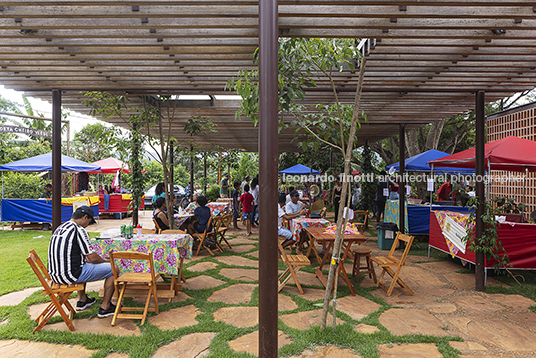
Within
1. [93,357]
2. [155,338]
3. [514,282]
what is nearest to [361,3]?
[155,338]

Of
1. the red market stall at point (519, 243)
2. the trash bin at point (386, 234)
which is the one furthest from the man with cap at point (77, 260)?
the trash bin at point (386, 234)

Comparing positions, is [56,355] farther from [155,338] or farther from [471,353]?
[471,353]

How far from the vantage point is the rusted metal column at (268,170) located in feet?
7.14

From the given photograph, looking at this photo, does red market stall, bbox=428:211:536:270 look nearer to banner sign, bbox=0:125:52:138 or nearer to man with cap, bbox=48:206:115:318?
man with cap, bbox=48:206:115:318

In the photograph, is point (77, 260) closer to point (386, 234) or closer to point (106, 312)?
point (106, 312)

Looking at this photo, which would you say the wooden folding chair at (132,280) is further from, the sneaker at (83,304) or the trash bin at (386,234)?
the trash bin at (386,234)

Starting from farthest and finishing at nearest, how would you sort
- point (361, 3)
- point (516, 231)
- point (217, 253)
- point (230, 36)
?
point (217, 253) → point (516, 231) → point (230, 36) → point (361, 3)

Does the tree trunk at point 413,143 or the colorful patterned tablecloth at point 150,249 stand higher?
the tree trunk at point 413,143

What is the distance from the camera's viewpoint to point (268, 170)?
2184 mm

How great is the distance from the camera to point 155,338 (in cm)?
335

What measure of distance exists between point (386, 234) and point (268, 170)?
6.42 metres

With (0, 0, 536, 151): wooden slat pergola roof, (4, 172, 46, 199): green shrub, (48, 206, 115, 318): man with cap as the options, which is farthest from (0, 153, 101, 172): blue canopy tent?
(48, 206, 115, 318): man with cap

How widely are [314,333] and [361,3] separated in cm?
327

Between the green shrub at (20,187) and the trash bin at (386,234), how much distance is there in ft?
42.8
